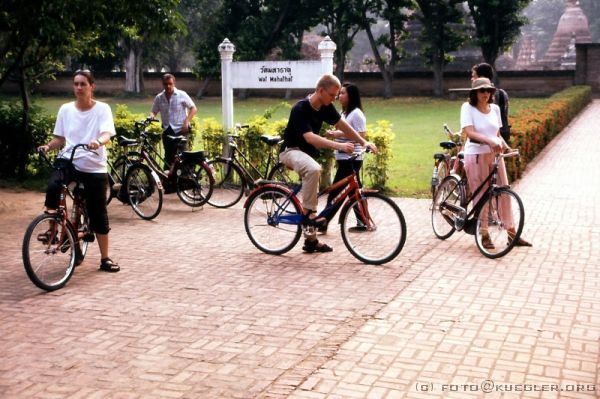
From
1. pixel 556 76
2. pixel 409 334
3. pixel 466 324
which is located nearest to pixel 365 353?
pixel 409 334

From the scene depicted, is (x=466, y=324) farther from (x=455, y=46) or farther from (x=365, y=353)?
(x=455, y=46)

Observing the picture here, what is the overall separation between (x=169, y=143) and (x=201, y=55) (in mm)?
30825

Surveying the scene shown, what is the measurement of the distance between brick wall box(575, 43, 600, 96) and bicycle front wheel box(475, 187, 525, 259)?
124 ft

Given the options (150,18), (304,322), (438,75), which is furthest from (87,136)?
(438,75)

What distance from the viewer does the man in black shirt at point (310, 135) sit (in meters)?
7.94

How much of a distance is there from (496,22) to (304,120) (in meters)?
35.3

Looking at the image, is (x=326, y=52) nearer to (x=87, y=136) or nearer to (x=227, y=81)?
(x=227, y=81)

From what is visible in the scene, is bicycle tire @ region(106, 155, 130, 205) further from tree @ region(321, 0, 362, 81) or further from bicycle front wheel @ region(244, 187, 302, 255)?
tree @ region(321, 0, 362, 81)

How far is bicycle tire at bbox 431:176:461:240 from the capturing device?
905 cm

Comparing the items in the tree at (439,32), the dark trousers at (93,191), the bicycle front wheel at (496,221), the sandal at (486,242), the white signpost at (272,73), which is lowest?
the sandal at (486,242)

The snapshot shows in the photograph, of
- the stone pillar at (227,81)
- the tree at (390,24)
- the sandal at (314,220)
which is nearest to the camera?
the sandal at (314,220)

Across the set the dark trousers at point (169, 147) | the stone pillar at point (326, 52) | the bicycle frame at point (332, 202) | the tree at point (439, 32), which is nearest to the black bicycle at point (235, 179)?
the dark trousers at point (169, 147)

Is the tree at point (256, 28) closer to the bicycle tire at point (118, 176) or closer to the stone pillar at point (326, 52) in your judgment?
the stone pillar at point (326, 52)

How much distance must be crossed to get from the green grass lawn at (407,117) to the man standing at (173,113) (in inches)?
136
